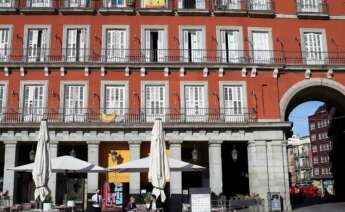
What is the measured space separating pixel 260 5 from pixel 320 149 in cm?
7441

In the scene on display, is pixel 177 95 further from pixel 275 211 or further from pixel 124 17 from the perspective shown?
pixel 275 211

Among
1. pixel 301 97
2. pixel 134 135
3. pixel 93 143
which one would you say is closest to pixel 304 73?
pixel 301 97

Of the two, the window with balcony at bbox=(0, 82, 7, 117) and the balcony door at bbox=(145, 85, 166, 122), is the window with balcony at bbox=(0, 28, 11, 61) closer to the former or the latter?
the window with balcony at bbox=(0, 82, 7, 117)

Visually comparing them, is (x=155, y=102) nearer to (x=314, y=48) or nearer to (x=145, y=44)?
(x=145, y=44)

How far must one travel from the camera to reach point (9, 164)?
90.3ft

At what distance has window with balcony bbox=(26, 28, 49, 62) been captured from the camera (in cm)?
2956

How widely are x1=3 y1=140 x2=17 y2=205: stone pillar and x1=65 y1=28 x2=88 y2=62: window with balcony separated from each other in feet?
21.3

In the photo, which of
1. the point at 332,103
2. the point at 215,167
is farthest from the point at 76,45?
the point at 332,103

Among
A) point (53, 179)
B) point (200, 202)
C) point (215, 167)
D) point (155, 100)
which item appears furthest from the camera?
point (155, 100)

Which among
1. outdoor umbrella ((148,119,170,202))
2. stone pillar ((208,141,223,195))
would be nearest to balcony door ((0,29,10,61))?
stone pillar ((208,141,223,195))

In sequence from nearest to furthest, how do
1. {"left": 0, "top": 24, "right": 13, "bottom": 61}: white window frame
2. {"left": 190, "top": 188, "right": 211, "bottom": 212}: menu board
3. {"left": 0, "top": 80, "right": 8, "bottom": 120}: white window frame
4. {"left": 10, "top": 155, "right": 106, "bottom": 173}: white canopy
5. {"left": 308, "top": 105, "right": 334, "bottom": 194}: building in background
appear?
{"left": 10, "top": 155, "right": 106, "bottom": 173}: white canopy < {"left": 190, "top": 188, "right": 211, "bottom": 212}: menu board < {"left": 0, "top": 80, "right": 8, "bottom": 120}: white window frame < {"left": 0, "top": 24, "right": 13, "bottom": 61}: white window frame < {"left": 308, "top": 105, "right": 334, "bottom": 194}: building in background

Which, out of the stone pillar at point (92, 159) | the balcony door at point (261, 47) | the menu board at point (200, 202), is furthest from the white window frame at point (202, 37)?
the menu board at point (200, 202)

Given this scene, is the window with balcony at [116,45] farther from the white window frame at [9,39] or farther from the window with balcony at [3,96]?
the window with balcony at [3,96]

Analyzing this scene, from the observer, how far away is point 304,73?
100 ft
